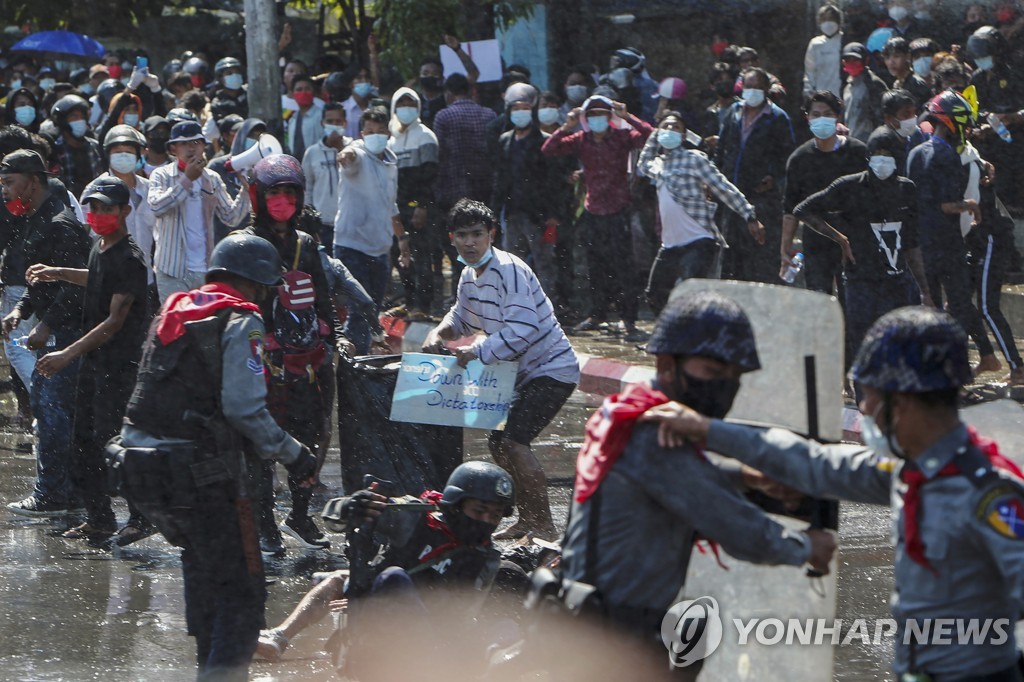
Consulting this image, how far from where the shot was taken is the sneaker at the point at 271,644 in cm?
590

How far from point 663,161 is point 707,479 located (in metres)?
8.61

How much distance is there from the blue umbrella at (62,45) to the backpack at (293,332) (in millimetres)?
17246

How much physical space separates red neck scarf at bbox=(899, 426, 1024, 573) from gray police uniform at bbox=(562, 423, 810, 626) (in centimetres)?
34

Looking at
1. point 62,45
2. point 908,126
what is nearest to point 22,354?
point 908,126

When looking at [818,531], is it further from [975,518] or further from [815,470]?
[975,518]

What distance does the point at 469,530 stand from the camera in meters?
5.55

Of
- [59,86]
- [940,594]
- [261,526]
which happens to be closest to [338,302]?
[261,526]

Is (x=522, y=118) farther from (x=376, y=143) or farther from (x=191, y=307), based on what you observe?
(x=191, y=307)

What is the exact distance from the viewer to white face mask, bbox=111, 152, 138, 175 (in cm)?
1026

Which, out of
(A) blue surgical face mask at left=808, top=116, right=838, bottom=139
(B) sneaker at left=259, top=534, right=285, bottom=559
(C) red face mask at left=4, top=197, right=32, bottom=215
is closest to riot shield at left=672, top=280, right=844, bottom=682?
(B) sneaker at left=259, top=534, right=285, bottom=559

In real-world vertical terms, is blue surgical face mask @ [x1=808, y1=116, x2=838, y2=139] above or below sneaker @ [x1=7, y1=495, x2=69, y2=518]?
above

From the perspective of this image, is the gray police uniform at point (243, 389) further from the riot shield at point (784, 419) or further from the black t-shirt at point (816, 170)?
the black t-shirt at point (816, 170)

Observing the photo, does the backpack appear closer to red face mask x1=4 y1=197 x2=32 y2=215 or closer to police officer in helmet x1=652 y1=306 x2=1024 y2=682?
red face mask x1=4 y1=197 x2=32 y2=215

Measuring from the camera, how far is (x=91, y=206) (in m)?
7.64
